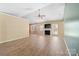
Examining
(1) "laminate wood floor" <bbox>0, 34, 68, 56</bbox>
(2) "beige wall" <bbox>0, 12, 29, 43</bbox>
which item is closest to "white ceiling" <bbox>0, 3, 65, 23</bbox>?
(2) "beige wall" <bbox>0, 12, 29, 43</bbox>

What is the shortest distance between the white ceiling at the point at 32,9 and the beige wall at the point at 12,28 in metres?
0.11

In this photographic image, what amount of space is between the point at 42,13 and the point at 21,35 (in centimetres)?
67

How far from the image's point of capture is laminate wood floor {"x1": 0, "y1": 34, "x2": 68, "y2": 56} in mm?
2909

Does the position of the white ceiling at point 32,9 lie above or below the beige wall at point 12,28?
above

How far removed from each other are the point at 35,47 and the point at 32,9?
2.62 feet

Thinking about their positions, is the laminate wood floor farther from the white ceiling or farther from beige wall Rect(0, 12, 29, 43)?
the white ceiling

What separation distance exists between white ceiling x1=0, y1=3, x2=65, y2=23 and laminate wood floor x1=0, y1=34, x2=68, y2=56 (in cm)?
45

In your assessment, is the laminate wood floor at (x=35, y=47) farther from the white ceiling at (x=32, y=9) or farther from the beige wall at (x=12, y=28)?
the white ceiling at (x=32, y=9)

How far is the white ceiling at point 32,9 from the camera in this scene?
115 inches

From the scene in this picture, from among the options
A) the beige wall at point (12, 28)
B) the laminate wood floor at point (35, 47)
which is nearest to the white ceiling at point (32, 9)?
the beige wall at point (12, 28)

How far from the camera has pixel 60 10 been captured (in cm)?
299

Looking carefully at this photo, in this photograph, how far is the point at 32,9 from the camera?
9.93ft

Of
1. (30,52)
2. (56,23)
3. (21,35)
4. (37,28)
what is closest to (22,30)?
(21,35)

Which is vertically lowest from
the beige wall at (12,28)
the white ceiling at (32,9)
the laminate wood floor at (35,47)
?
the laminate wood floor at (35,47)
